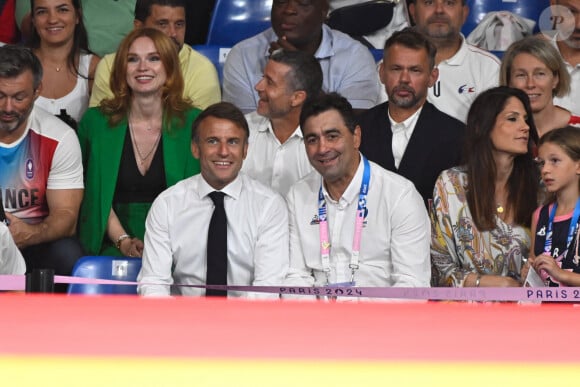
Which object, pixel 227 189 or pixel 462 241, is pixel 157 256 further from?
pixel 462 241

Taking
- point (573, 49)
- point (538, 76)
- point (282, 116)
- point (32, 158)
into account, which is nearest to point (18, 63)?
point (32, 158)

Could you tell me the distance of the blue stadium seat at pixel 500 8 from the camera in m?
6.40

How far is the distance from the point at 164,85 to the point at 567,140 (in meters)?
1.87

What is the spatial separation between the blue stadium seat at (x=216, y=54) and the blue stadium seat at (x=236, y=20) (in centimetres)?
34

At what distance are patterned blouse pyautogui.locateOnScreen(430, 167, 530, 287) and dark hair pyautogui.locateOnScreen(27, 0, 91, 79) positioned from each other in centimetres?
207

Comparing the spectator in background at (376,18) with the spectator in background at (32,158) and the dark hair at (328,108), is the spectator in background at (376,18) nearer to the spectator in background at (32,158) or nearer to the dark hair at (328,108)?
the dark hair at (328,108)

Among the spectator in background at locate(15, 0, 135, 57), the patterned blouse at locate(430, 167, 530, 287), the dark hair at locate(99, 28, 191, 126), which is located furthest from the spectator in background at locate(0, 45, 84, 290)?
the patterned blouse at locate(430, 167, 530, 287)

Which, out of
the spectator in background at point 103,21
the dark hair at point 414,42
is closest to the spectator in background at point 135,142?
the spectator in background at point 103,21

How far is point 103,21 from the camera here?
5805 millimetres

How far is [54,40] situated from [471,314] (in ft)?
15.0

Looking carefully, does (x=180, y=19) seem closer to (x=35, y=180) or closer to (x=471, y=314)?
(x=35, y=180)

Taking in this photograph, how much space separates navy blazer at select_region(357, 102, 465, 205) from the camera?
4695 mm

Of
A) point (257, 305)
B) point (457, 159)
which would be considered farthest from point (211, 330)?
point (457, 159)

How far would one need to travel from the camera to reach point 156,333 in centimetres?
110
